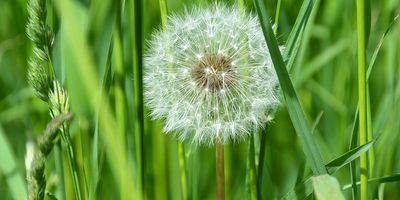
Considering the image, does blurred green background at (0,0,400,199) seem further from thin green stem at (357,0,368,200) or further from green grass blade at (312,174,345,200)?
green grass blade at (312,174,345,200)

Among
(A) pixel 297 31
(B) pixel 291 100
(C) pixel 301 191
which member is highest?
(A) pixel 297 31

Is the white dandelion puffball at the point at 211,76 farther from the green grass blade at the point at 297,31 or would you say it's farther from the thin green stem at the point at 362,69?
the thin green stem at the point at 362,69

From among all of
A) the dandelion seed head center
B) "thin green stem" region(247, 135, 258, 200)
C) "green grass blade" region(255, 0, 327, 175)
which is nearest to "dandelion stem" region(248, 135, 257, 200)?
"thin green stem" region(247, 135, 258, 200)

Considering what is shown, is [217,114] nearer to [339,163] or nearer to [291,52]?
[291,52]

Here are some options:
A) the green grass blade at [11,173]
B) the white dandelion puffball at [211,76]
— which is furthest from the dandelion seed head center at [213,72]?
the green grass blade at [11,173]

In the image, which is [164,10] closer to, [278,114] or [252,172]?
[252,172]

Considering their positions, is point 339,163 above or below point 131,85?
below

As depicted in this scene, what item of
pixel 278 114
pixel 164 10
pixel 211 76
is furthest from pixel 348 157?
pixel 278 114

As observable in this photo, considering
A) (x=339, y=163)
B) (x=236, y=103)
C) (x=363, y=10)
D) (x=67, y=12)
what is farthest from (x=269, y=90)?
(x=67, y=12)
